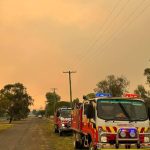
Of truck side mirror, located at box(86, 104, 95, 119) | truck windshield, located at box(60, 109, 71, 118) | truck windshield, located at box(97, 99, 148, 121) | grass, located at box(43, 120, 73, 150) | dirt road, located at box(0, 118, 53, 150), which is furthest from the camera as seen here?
truck windshield, located at box(60, 109, 71, 118)

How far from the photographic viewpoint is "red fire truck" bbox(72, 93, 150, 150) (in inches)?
719

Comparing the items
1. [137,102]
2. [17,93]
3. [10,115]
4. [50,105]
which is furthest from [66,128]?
→ [50,105]

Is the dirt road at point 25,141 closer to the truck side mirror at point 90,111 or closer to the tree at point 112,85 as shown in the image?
the truck side mirror at point 90,111

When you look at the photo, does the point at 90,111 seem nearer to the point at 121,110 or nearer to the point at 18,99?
the point at 121,110

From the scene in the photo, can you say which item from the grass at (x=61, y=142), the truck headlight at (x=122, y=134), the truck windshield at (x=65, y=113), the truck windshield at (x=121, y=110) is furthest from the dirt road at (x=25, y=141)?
the truck headlight at (x=122, y=134)

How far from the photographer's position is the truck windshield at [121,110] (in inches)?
733

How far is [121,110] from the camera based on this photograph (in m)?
18.8

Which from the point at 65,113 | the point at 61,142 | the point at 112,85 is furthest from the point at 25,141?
the point at 112,85

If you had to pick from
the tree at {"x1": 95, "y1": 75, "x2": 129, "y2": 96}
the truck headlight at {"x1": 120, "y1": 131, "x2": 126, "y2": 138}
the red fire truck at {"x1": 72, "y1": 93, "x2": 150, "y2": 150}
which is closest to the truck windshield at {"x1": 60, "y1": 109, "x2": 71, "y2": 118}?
the red fire truck at {"x1": 72, "y1": 93, "x2": 150, "y2": 150}

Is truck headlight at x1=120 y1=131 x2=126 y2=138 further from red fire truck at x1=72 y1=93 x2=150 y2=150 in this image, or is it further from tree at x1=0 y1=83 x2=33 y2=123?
tree at x1=0 y1=83 x2=33 y2=123

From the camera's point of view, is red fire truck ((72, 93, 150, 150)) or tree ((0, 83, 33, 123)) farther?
tree ((0, 83, 33, 123))

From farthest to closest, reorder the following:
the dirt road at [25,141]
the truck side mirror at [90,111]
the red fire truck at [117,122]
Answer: the dirt road at [25,141] < the truck side mirror at [90,111] < the red fire truck at [117,122]

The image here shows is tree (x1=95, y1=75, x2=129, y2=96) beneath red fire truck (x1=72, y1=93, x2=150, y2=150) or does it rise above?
above

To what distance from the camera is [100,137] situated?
719 inches
